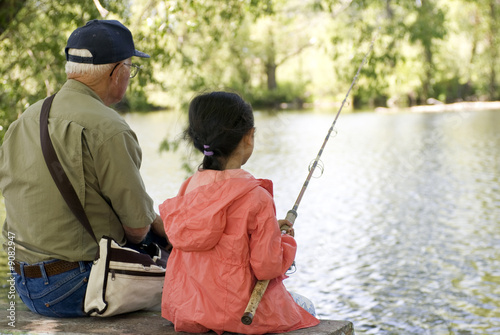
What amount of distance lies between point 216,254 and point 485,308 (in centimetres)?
378

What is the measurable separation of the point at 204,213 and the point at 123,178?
0.36 m

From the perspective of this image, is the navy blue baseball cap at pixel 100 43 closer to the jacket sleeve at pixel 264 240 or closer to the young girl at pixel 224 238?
the young girl at pixel 224 238

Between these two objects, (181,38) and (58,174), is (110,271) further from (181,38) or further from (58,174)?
(181,38)

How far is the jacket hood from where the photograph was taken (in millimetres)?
2268

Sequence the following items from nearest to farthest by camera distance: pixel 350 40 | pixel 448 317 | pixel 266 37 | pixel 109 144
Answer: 1. pixel 109 144
2. pixel 448 317
3. pixel 350 40
4. pixel 266 37

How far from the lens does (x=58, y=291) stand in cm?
253

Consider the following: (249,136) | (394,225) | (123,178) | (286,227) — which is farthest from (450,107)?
(123,178)

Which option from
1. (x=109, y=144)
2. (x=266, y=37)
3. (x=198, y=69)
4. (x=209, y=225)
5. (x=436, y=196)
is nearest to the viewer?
(x=209, y=225)

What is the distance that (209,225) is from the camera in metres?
2.26

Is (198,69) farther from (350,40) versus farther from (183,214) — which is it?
(183,214)

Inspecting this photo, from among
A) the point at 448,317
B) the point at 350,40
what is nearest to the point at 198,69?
the point at 350,40

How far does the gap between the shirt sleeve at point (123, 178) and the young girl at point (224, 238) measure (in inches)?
5.3

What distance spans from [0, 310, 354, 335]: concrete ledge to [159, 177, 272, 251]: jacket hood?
0.37 meters

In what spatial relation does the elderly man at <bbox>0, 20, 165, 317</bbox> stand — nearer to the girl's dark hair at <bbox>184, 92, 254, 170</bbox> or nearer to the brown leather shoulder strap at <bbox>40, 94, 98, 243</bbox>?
the brown leather shoulder strap at <bbox>40, 94, 98, 243</bbox>
